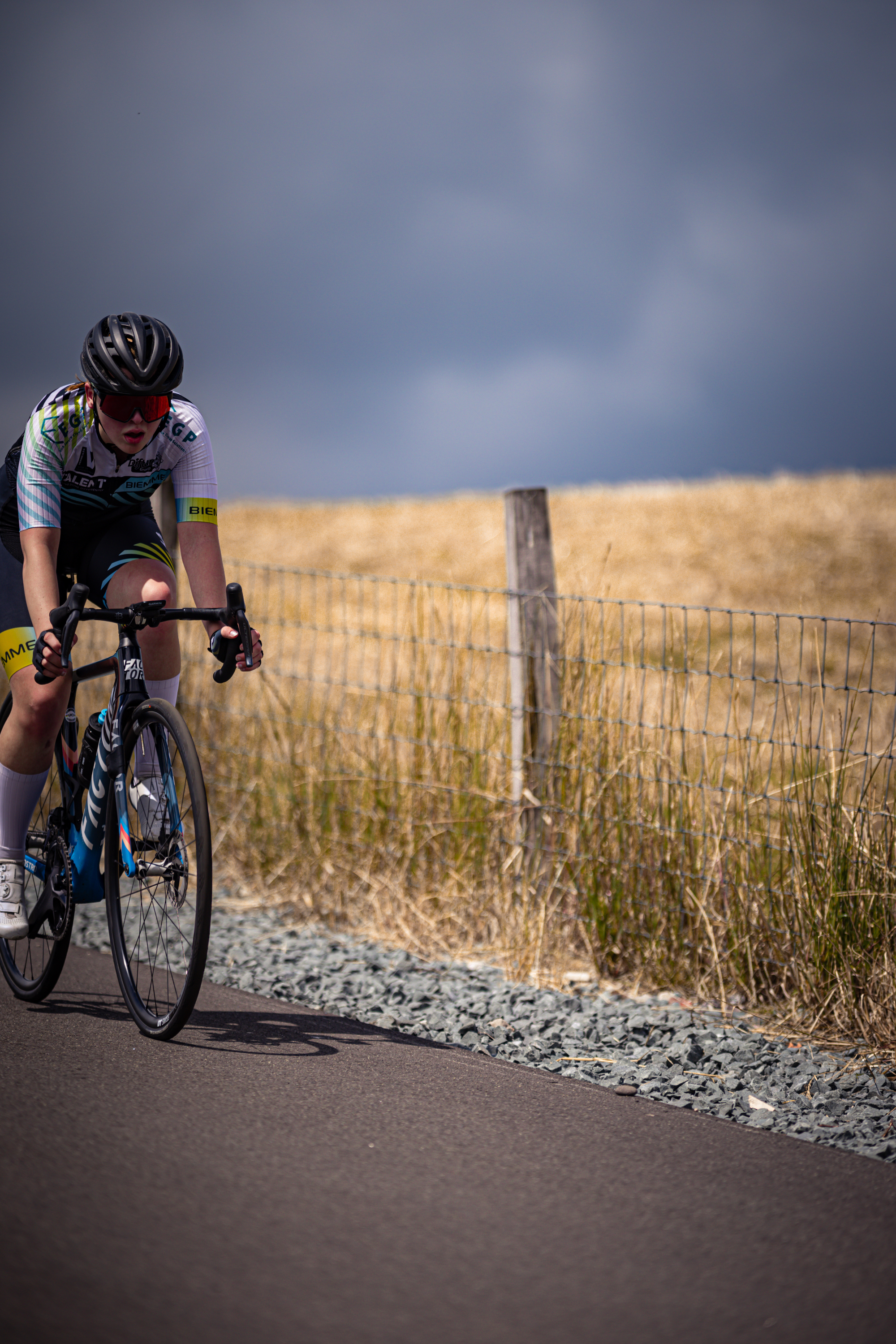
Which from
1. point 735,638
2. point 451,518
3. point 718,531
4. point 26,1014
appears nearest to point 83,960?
point 26,1014

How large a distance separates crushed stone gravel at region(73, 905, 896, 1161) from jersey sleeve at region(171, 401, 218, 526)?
1903mm

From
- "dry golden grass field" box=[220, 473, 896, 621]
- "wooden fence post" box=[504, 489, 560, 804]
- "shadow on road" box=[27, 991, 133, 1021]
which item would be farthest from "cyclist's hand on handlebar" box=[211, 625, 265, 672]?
"dry golden grass field" box=[220, 473, 896, 621]

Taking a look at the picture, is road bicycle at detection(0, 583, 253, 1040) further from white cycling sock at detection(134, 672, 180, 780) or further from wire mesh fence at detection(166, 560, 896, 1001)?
wire mesh fence at detection(166, 560, 896, 1001)

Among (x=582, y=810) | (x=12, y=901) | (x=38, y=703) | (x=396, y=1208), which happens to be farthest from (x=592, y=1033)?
(x=38, y=703)

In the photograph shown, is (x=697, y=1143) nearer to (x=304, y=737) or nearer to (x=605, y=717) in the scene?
(x=605, y=717)

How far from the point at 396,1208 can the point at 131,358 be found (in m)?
2.66

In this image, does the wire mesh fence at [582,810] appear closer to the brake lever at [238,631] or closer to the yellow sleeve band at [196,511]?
the yellow sleeve band at [196,511]

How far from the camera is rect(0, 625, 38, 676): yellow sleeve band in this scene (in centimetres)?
425

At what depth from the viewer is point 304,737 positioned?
668cm

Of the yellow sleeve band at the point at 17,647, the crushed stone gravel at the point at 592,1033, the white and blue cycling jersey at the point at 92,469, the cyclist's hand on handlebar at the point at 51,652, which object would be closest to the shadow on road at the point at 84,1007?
the crushed stone gravel at the point at 592,1033

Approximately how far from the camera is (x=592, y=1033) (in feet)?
14.3

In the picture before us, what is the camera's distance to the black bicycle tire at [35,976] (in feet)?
14.3

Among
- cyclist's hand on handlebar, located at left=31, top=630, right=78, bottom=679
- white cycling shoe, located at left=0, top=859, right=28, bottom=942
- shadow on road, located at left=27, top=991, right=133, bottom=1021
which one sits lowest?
shadow on road, located at left=27, top=991, right=133, bottom=1021

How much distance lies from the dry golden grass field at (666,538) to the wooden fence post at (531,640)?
35.3 feet
